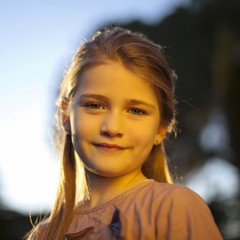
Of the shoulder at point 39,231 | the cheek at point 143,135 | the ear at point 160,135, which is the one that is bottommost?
the shoulder at point 39,231

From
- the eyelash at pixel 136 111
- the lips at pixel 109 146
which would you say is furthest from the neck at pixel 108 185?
the eyelash at pixel 136 111

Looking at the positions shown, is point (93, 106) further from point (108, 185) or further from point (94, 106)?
point (108, 185)

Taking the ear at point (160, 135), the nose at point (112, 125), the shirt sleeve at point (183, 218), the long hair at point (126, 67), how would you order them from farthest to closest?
the ear at point (160, 135) → the long hair at point (126, 67) → the nose at point (112, 125) → the shirt sleeve at point (183, 218)

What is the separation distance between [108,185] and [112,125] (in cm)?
27

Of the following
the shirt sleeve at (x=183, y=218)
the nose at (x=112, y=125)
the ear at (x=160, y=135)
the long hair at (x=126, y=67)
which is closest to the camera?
the shirt sleeve at (x=183, y=218)

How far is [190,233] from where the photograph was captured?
6.80ft

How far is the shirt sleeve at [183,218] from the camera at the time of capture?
208cm

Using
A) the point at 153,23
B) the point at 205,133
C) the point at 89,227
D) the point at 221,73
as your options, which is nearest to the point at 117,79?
the point at 89,227

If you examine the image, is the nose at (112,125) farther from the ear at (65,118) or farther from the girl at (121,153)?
the ear at (65,118)

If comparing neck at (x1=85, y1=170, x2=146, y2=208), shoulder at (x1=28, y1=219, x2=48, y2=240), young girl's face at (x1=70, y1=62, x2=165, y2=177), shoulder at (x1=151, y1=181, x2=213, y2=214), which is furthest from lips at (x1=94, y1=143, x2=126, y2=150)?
shoulder at (x1=28, y1=219, x2=48, y2=240)

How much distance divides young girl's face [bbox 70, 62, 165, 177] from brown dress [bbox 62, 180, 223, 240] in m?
0.14

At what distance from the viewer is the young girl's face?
2.37 meters

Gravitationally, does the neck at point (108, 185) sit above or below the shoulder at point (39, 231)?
above

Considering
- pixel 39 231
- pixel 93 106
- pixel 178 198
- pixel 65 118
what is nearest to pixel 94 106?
pixel 93 106
